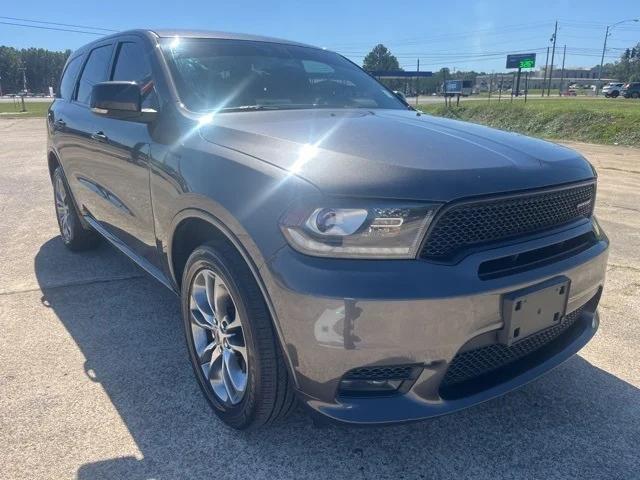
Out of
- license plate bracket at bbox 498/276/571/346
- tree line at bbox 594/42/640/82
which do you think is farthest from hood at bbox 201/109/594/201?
tree line at bbox 594/42/640/82

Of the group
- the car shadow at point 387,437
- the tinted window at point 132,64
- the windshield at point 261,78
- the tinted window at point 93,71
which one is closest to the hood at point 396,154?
the windshield at point 261,78

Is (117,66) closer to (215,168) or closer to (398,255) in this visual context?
(215,168)

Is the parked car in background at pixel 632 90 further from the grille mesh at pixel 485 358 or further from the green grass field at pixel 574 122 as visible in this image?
the grille mesh at pixel 485 358

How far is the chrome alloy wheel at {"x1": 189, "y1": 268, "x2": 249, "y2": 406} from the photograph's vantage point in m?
2.25

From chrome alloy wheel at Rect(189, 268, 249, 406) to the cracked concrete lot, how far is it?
20 cm

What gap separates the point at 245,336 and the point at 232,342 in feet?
0.76

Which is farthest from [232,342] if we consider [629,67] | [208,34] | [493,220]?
[629,67]

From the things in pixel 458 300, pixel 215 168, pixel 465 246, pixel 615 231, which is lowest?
pixel 615 231

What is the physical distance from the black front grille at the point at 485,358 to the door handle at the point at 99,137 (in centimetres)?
253

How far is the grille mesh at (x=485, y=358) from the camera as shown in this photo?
6.54 ft

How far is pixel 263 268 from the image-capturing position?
191 cm

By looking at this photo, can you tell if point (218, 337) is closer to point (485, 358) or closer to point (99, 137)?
point (485, 358)

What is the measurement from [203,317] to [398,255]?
3.54 ft

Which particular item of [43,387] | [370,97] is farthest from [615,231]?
[43,387]
